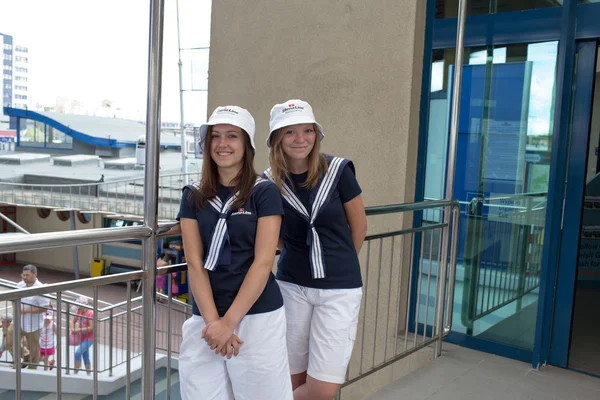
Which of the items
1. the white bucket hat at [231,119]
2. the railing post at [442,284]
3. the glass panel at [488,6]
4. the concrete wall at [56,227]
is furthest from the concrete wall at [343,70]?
the concrete wall at [56,227]

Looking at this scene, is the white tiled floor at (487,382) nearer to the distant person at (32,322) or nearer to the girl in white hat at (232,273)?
the girl in white hat at (232,273)

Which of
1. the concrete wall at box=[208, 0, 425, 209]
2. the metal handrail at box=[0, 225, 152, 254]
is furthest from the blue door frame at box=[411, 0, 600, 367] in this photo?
the metal handrail at box=[0, 225, 152, 254]

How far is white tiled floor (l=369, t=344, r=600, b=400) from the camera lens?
9.82 feet

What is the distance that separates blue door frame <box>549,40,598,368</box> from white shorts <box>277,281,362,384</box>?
2.03 meters

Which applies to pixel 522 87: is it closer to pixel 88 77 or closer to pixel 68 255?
pixel 68 255

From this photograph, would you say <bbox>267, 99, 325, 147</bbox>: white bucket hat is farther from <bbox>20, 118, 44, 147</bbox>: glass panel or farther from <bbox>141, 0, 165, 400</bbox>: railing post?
<bbox>20, 118, 44, 147</bbox>: glass panel

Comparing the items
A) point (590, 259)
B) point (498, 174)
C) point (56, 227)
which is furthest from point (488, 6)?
point (56, 227)

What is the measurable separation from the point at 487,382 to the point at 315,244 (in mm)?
1932

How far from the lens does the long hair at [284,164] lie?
186 cm

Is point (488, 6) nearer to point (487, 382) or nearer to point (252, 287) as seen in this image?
point (487, 382)

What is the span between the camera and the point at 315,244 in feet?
6.05

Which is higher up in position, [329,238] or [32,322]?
[329,238]

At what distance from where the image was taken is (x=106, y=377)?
22.0 feet

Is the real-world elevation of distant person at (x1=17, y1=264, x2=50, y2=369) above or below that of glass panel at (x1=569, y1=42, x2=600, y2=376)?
below
